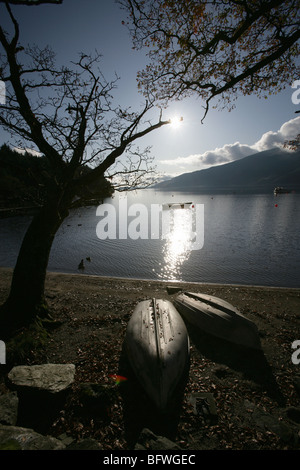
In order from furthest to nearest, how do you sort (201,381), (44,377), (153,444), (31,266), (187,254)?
(187,254) < (31,266) < (201,381) < (44,377) < (153,444)

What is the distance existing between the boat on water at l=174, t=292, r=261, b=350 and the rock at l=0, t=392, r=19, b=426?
6568 millimetres

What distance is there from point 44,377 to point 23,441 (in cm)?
179

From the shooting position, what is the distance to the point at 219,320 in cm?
846

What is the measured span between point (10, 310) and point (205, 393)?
24.7 feet

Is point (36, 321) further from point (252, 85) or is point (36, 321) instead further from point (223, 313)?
point (252, 85)

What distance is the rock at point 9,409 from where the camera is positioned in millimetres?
4586

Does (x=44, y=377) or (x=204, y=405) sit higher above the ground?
(x=44, y=377)

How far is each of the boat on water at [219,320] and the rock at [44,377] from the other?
17.4 feet

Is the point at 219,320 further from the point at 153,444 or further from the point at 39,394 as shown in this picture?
the point at 39,394

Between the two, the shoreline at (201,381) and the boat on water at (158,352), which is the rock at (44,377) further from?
the boat on water at (158,352)

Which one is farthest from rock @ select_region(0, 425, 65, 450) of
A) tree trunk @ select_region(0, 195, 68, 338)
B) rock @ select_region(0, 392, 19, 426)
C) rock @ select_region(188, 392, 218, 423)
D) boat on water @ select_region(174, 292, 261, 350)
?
boat on water @ select_region(174, 292, 261, 350)

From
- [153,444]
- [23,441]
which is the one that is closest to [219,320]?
[153,444]

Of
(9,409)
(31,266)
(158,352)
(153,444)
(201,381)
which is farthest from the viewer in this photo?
(31,266)

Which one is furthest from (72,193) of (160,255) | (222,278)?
(160,255)
